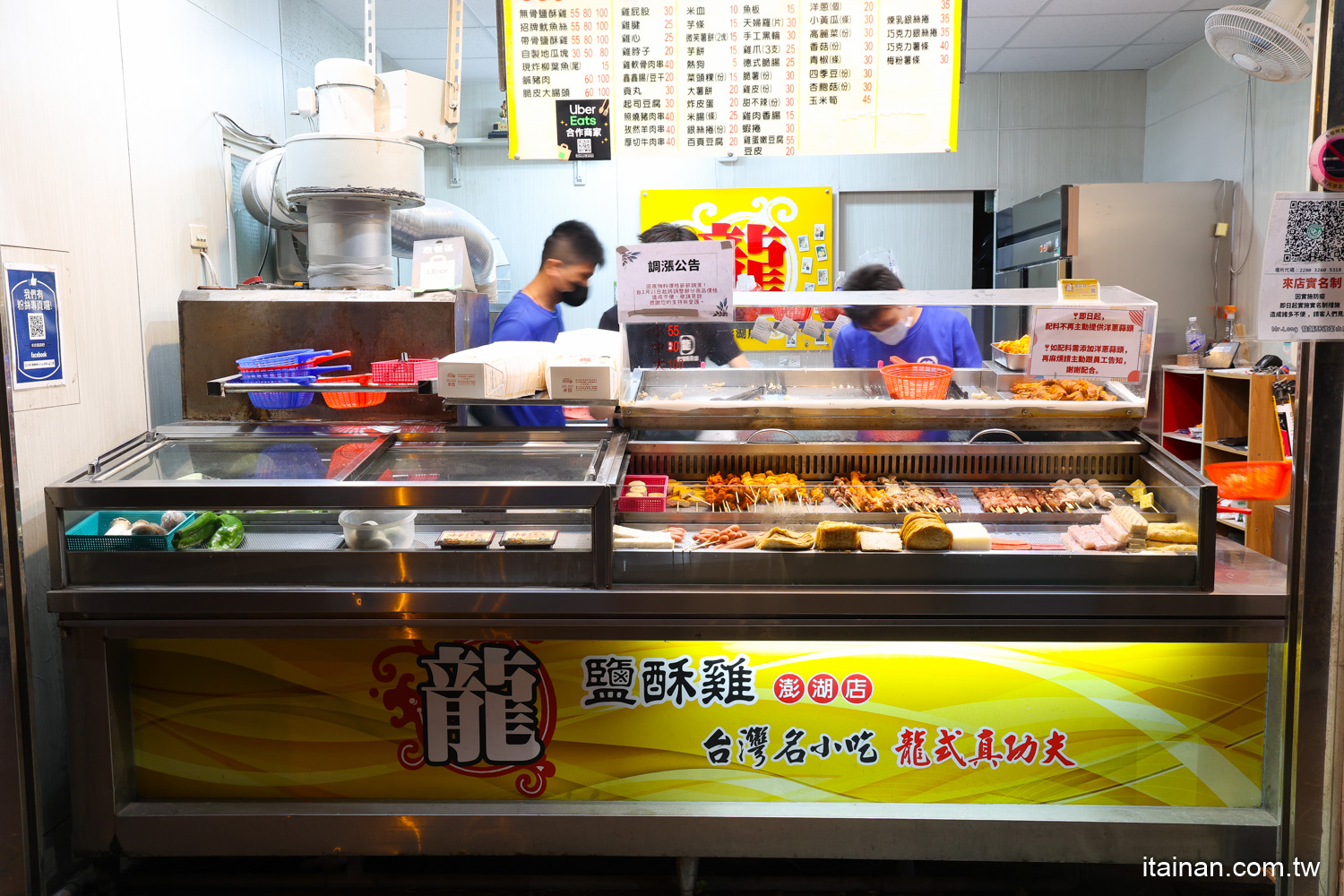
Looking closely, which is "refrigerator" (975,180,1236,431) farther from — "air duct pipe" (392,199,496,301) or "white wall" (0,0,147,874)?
"white wall" (0,0,147,874)

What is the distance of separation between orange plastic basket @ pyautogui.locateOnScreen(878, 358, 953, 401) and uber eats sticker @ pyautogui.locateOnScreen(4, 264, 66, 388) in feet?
7.84

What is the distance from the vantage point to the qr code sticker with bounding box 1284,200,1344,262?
6.07 ft

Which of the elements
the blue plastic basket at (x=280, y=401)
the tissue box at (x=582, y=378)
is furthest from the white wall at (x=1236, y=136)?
the blue plastic basket at (x=280, y=401)

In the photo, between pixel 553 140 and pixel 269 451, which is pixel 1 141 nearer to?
pixel 269 451

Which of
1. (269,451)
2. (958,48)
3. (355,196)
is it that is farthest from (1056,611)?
(355,196)

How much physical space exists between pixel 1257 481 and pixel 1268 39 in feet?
4.76

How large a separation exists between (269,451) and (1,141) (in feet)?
3.42

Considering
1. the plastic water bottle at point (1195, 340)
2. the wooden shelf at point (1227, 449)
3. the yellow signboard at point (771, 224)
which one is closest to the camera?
the wooden shelf at point (1227, 449)

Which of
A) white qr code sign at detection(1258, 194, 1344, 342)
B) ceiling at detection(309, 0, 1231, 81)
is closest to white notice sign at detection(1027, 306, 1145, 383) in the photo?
white qr code sign at detection(1258, 194, 1344, 342)

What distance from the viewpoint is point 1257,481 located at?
2314mm

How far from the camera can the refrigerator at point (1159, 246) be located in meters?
5.31

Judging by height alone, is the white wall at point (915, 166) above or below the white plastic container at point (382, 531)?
above

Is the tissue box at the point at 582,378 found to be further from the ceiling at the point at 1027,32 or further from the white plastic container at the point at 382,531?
the ceiling at the point at 1027,32

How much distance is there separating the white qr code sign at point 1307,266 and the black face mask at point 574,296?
8.66 ft
